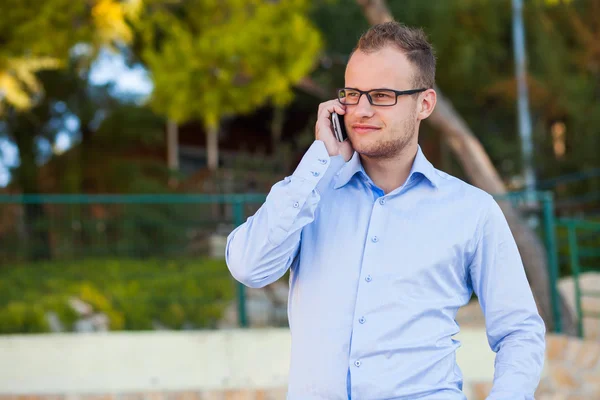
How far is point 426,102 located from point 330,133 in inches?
10.2

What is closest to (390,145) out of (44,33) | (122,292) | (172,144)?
(122,292)

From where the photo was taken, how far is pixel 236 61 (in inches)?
338

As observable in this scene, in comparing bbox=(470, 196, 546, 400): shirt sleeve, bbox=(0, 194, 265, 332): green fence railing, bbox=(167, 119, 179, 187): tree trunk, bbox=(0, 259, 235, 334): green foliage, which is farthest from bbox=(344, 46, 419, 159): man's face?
bbox=(167, 119, 179, 187): tree trunk

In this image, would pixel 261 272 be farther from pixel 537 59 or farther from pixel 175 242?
pixel 537 59

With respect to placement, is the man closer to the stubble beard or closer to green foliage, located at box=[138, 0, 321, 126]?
the stubble beard

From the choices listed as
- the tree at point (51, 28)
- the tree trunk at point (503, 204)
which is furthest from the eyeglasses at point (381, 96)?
the tree at point (51, 28)

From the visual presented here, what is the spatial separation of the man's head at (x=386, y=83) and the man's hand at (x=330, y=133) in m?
0.04

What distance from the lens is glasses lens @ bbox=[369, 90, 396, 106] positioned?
1989 mm

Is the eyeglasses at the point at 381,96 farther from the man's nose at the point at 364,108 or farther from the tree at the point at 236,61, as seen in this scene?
the tree at the point at 236,61

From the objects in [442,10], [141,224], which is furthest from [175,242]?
[442,10]

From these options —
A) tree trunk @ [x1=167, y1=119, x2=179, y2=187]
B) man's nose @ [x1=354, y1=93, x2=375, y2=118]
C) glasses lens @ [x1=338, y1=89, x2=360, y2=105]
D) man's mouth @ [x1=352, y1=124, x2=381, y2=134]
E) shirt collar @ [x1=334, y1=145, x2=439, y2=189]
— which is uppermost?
glasses lens @ [x1=338, y1=89, x2=360, y2=105]

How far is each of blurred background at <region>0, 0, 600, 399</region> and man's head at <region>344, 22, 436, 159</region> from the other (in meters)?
4.07

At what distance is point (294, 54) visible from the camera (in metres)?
8.52

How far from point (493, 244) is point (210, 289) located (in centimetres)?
582
